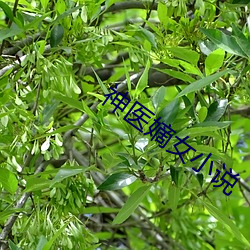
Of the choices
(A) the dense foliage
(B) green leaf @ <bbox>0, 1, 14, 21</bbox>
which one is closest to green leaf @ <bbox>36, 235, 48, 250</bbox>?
(A) the dense foliage

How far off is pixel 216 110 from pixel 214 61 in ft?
0.21

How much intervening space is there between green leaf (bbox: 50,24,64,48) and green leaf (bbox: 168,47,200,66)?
144mm

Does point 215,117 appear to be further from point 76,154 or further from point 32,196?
point 76,154

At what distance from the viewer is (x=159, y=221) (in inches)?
57.4

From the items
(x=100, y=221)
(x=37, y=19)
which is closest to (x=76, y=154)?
(x=100, y=221)

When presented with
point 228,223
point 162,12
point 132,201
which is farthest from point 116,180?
point 162,12

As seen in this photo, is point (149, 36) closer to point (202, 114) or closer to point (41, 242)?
point (202, 114)

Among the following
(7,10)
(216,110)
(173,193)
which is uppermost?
(7,10)

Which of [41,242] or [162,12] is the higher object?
[162,12]

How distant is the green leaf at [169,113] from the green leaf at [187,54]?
0.27 feet

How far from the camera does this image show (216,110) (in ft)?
2.83

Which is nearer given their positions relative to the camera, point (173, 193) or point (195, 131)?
point (195, 131)

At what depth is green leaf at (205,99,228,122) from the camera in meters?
0.85

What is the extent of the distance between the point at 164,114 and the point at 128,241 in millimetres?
823
